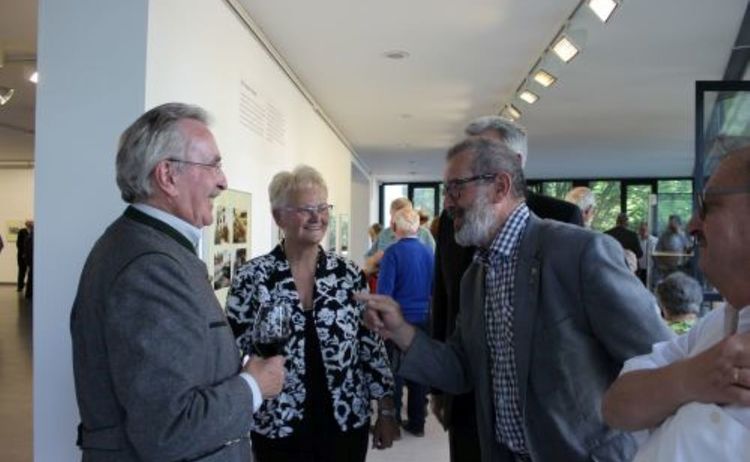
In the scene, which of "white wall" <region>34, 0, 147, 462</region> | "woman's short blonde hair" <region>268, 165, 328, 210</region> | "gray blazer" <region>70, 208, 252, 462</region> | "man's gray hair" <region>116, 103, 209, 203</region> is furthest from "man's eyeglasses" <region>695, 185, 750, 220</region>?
"white wall" <region>34, 0, 147, 462</region>

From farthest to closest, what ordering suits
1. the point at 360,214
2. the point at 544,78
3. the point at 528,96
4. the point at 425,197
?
the point at 425,197, the point at 360,214, the point at 528,96, the point at 544,78

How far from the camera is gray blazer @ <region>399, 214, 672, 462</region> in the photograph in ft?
5.09

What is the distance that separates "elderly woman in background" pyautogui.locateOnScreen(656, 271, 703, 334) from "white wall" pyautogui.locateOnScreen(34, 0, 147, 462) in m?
2.95

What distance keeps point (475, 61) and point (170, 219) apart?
4.69 meters

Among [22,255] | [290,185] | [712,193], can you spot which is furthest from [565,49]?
[22,255]

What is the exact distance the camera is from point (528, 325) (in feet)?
5.47

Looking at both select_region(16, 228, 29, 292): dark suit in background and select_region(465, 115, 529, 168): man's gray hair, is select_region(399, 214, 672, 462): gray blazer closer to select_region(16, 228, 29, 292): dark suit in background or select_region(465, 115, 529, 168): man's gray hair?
select_region(465, 115, 529, 168): man's gray hair

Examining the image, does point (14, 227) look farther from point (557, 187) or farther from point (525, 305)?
point (525, 305)

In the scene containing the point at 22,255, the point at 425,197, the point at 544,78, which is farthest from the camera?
the point at 425,197

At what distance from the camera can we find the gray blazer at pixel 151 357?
4.41 feet

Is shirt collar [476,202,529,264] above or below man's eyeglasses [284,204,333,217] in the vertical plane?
below

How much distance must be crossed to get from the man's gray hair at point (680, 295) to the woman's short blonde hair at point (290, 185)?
88.1 inches

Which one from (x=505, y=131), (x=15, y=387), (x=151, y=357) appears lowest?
(x=15, y=387)

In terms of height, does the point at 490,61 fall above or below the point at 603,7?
above
